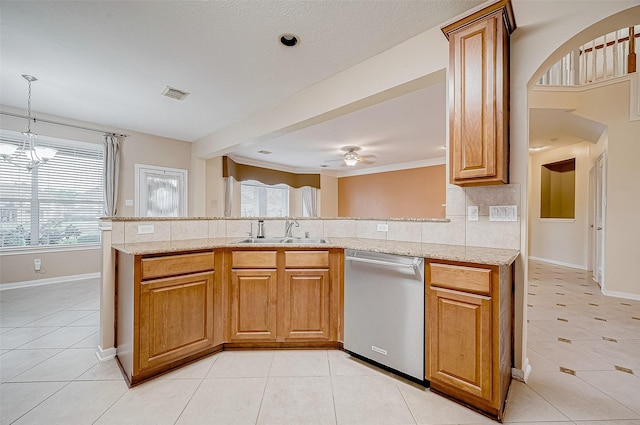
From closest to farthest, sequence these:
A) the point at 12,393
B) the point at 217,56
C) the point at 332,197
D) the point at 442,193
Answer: the point at 12,393
the point at 217,56
the point at 442,193
the point at 332,197

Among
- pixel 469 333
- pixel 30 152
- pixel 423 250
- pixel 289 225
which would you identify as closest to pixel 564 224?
pixel 423 250

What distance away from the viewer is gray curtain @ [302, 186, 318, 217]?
842 centimetres

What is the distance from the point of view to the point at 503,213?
1.86m

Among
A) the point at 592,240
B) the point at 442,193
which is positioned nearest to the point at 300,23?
the point at 442,193

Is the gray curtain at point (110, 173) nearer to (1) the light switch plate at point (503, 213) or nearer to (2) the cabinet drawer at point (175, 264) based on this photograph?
(2) the cabinet drawer at point (175, 264)

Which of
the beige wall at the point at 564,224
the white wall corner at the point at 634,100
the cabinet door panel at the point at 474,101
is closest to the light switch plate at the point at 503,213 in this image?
the cabinet door panel at the point at 474,101

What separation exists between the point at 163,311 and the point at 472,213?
2.29m

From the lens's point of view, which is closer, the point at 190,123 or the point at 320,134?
the point at 190,123

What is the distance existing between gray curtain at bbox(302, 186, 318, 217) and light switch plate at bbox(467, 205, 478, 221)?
257 inches

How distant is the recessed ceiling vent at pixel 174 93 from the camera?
330cm

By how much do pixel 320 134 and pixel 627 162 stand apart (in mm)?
4369

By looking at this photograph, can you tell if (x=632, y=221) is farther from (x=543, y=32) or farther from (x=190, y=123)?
(x=190, y=123)

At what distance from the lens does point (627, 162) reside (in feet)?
12.0

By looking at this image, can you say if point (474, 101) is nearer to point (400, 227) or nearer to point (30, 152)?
point (400, 227)
